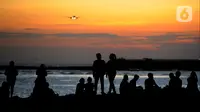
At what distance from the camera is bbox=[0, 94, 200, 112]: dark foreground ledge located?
14703 mm

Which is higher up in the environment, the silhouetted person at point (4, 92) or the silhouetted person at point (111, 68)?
the silhouetted person at point (111, 68)

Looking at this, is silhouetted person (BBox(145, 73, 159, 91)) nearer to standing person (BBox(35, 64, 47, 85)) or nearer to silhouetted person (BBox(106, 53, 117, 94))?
silhouetted person (BBox(106, 53, 117, 94))

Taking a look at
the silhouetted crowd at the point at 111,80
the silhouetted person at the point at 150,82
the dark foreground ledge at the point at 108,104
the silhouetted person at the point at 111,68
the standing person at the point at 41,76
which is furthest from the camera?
the silhouetted person at the point at 111,68

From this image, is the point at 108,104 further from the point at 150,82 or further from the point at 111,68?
the point at 111,68

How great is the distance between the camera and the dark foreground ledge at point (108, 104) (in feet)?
48.2

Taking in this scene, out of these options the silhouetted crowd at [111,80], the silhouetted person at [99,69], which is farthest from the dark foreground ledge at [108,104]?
the silhouetted person at [99,69]

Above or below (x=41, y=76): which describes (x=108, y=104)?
below

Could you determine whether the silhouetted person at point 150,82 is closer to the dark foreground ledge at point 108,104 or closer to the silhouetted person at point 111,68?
the dark foreground ledge at point 108,104

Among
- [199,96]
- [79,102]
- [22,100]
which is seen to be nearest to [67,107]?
[79,102]

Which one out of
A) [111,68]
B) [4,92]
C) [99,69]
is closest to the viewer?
[4,92]

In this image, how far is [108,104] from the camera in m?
16.0

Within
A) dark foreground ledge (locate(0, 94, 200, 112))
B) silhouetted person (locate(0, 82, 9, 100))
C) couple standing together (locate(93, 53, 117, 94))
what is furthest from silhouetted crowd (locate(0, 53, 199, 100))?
silhouetted person (locate(0, 82, 9, 100))

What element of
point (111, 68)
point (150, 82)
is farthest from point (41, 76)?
point (150, 82)

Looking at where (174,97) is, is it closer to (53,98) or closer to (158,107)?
(158,107)
